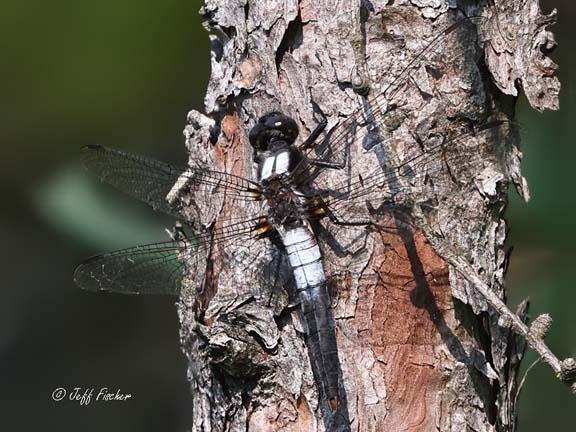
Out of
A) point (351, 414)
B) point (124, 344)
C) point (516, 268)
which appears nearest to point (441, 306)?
point (351, 414)

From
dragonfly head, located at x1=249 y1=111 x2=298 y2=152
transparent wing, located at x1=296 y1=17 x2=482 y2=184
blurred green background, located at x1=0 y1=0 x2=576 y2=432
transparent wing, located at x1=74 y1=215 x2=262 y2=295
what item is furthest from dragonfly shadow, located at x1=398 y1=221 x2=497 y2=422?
blurred green background, located at x1=0 y1=0 x2=576 y2=432

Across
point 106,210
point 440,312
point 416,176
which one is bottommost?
point 440,312

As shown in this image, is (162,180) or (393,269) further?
(162,180)

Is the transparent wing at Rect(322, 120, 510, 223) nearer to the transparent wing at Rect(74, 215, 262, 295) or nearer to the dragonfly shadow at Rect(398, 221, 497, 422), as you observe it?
the dragonfly shadow at Rect(398, 221, 497, 422)

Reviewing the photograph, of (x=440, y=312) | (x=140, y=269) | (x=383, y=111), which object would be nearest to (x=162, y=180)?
(x=140, y=269)

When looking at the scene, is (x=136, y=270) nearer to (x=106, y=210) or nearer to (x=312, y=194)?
(x=312, y=194)

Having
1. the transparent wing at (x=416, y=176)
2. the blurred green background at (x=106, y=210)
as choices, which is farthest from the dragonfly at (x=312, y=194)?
the blurred green background at (x=106, y=210)
